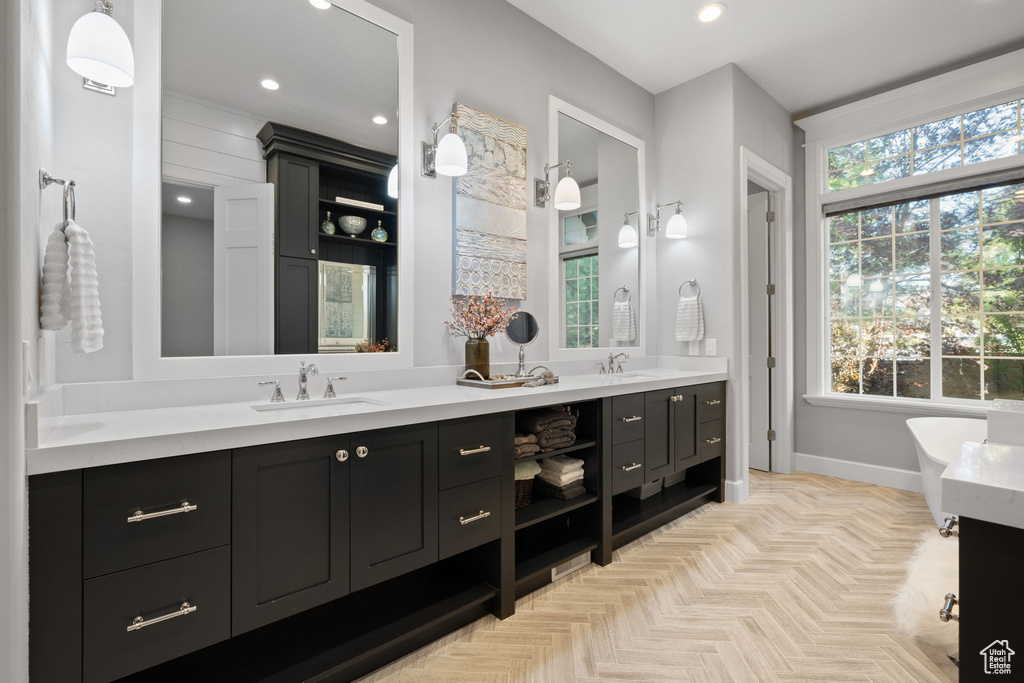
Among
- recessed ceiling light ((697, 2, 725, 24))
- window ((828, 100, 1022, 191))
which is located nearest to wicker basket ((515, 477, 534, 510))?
recessed ceiling light ((697, 2, 725, 24))

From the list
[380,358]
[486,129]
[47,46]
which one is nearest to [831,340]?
[486,129]

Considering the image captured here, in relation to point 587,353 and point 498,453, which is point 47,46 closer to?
point 498,453

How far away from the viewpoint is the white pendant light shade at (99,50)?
1.32m

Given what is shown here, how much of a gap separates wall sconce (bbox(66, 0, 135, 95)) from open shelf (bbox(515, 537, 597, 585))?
87.0 inches

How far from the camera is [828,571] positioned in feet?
7.73

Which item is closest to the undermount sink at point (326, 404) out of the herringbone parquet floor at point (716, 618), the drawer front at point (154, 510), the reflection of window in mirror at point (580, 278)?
the drawer front at point (154, 510)

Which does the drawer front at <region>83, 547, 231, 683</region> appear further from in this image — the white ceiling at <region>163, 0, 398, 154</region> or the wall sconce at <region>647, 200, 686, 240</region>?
the wall sconce at <region>647, 200, 686, 240</region>

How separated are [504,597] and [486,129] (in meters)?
2.26

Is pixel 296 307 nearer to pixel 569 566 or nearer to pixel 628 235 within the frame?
pixel 569 566

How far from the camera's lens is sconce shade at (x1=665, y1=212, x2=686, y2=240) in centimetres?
350

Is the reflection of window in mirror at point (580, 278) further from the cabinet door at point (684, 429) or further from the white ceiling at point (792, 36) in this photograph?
the white ceiling at point (792, 36)

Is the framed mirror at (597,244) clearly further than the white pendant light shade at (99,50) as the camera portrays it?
Yes

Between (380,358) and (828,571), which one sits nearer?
(380,358)

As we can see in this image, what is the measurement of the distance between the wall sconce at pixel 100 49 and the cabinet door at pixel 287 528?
1140mm
